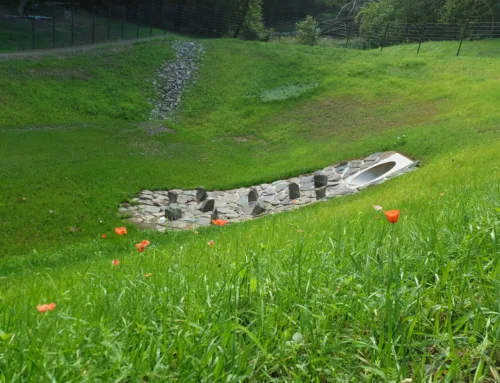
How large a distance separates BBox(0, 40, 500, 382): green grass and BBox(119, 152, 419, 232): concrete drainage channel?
2.38 ft

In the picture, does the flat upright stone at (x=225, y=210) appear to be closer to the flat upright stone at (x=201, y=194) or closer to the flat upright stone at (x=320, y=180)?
the flat upright stone at (x=201, y=194)

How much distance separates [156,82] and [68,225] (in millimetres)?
19027

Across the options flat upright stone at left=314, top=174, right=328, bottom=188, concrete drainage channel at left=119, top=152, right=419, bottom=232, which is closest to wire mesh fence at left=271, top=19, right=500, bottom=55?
concrete drainage channel at left=119, top=152, right=419, bottom=232

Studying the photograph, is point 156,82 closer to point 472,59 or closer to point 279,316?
point 472,59

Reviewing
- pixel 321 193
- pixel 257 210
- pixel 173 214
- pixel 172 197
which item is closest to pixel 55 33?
pixel 172 197

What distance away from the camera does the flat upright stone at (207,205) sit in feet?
52.3

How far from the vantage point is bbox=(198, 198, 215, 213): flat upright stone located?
15938 millimetres

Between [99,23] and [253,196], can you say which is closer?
[253,196]

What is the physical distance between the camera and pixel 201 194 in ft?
55.7

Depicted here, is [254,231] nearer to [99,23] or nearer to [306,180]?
[306,180]

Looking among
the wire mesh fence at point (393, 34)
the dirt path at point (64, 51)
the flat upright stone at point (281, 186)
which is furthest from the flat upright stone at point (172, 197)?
the wire mesh fence at point (393, 34)

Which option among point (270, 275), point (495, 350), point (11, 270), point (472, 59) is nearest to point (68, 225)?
point (11, 270)

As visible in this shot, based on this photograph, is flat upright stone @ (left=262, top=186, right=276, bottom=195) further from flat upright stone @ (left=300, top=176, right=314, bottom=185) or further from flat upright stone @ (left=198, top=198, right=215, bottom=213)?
flat upright stone @ (left=198, top=198, right=215, bottom=213)

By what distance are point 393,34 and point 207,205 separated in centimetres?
3485
